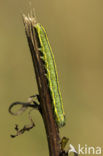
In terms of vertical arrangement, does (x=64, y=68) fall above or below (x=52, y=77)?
above

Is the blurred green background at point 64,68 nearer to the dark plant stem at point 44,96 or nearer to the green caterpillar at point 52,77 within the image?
the green caterpillar at point 52,77

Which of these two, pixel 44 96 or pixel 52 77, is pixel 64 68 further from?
pixel 44 96

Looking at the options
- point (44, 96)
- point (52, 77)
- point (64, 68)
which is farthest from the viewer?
point (64, 68)

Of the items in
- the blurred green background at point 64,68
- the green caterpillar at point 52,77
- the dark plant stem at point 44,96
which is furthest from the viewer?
the blurred green background at point 64,68

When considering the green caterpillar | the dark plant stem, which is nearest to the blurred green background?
the green caterpillar

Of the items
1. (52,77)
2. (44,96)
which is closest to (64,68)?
(52,77)

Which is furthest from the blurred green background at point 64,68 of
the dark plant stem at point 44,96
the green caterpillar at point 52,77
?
the dark plant stem at point 44,96
